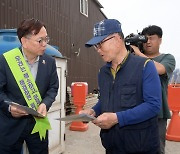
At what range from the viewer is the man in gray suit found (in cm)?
255

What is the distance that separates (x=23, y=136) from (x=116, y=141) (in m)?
1.11

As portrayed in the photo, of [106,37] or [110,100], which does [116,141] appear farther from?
[106,37]

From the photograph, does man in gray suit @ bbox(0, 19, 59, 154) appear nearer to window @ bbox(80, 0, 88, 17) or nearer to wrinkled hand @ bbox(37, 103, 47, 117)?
wrinkled hand @ bbox(37, 103, 47, 117)

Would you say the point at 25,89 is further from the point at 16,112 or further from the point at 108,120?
the point at 108,120

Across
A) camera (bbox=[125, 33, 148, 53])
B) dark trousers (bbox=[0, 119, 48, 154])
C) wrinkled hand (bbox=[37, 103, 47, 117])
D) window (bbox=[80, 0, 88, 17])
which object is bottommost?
dark trousers (bbox=[0, 119, 48, 154])

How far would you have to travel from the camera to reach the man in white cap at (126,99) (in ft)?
6.23

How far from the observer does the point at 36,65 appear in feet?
9.10

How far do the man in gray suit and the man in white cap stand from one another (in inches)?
31.6

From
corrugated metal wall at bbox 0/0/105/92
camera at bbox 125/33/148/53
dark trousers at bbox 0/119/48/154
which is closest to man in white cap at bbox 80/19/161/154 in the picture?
camera at bbox 125/33/148/53

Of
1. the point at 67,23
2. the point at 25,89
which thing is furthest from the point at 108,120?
the point at 67,23

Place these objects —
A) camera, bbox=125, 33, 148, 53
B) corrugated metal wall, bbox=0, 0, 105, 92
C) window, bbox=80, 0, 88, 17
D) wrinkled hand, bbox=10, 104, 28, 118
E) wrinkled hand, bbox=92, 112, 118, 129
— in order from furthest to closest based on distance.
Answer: window, bbox=80, 0, 88, 17, corrugated metal wall, bbox=0, 0, 105, 92, camera, bbox=125, 33, 148, 53, wrinkled hand, bbox=10, 104, 28, 118, wrinkled hand, bbox=92, 112, 118, 129

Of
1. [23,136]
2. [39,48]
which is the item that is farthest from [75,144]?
[39,48]

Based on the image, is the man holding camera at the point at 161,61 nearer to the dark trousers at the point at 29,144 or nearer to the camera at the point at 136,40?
the camera at the point at 136,40

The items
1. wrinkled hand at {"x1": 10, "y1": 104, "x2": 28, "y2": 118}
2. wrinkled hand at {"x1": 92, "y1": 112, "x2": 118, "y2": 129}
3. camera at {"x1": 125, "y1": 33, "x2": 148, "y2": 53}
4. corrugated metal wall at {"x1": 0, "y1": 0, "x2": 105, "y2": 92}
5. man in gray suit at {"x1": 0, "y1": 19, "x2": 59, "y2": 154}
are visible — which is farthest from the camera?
corrugated metal wall at {"x1": 0, "y1": 0, "x2": 105, "y2": 92}
